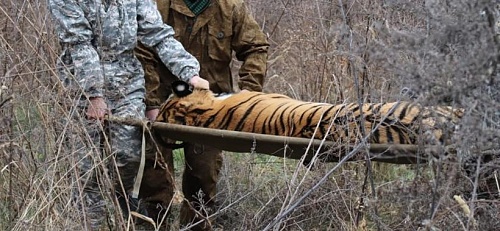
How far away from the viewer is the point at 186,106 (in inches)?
157

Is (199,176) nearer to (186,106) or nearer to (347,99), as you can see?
(186,106)

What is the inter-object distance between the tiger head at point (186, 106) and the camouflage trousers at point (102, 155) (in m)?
0.14

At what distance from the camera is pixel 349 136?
333 centimetres

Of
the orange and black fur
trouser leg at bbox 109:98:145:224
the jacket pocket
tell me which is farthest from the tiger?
the jacket pocket

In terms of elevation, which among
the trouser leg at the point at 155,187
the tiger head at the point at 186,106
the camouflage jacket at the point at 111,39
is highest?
A: the camouflage jacket at the point at 111,39

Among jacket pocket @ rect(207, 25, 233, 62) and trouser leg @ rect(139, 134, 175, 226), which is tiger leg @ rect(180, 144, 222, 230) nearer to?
trouser leg @ rect(139, 134, 175, 226)

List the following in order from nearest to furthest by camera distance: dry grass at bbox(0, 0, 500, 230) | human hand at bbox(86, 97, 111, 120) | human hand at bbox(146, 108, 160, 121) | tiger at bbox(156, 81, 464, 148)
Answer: dry grass at bbox(0, 0, 500, 230)
tiger at bbox(156, 81, 464, 148)
human hand at bbox(86, 97, 111, 120)
human hand at bbox(146, 108, 160, 121)

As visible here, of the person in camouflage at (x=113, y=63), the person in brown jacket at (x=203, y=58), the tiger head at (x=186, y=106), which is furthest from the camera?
the person in brown jacket at (x=203, y=58)

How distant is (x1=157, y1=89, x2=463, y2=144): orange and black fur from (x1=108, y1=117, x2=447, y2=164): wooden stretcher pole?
5 centimetres

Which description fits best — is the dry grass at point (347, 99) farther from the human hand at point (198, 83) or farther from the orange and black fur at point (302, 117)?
the human hand at point (198, 83)

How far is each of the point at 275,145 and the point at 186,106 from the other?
26.7 inches

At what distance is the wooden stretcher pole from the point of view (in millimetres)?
3191

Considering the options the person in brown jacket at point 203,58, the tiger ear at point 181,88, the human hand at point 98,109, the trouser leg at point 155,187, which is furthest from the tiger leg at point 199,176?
the human hand at point 98,109

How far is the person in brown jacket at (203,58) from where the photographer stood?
4.57 m
